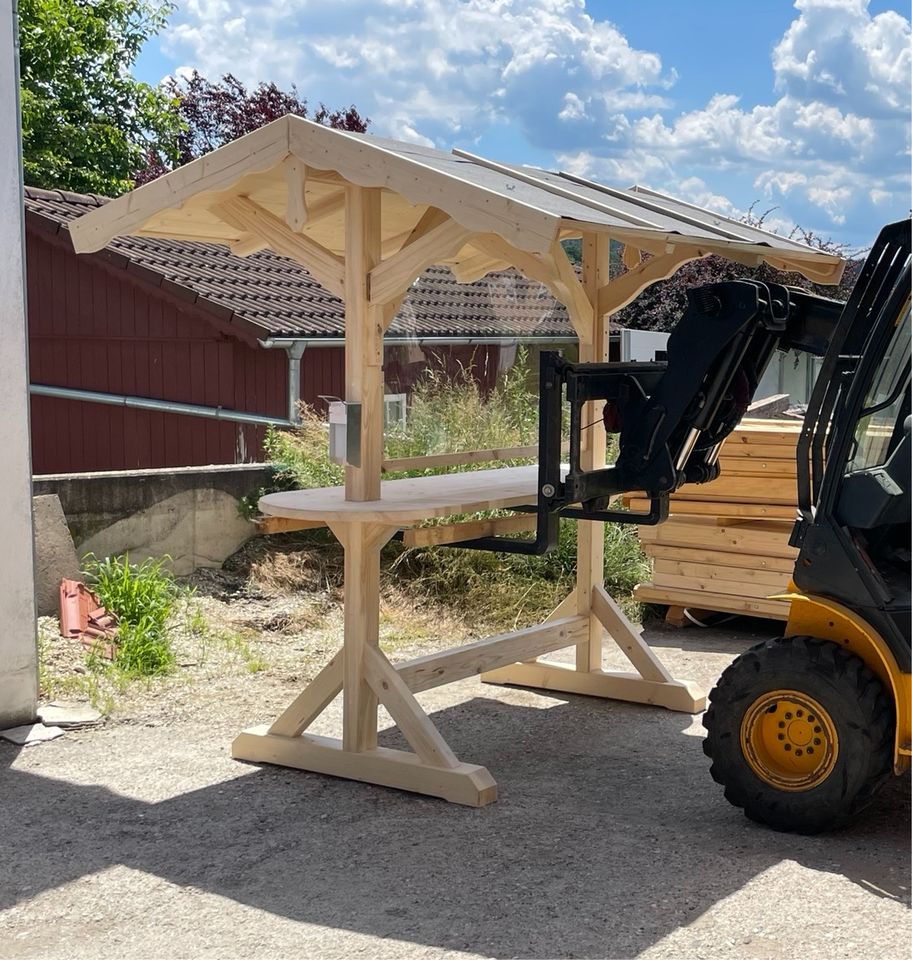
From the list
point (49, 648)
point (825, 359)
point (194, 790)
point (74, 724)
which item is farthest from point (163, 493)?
point (825, 359)

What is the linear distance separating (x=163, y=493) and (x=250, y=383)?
6043 mm

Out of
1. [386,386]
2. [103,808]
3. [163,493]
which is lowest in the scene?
[103,808]

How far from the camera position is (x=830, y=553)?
528 centimetres

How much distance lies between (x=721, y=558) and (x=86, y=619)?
4341 mm

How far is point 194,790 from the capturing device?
599 cm

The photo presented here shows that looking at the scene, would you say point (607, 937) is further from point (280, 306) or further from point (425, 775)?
point (280, 306)

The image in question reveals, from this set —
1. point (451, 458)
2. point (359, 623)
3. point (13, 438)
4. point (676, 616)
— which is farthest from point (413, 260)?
point (676, 616)

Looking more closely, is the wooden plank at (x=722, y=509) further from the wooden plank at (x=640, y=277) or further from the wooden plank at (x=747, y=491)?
the wooden plank at (x=640, y=277)

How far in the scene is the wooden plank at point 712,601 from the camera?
9.08 metres

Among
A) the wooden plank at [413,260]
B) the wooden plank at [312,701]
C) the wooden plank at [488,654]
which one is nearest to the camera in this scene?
the wooden plank at [413,260]

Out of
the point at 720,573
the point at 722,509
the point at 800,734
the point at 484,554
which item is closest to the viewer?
the point at 800,734

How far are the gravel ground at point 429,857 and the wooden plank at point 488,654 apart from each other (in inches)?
15.9

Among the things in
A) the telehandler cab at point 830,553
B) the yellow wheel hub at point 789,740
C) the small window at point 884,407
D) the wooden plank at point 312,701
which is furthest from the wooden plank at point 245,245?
the yellow wheel hub at point 789,740

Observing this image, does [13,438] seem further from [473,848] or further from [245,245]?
[473,848]
